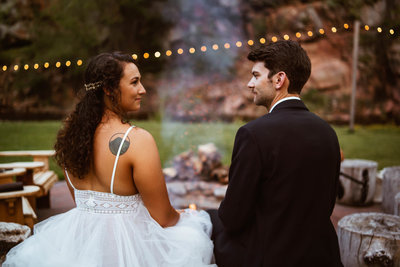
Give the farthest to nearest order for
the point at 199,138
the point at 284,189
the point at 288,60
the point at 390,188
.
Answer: the point at 199,138 → the point at 390,188 → the point at 288,60 → the point at 284,189

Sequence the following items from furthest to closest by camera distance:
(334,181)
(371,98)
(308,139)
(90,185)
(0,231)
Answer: (371,98) < (0,231) < (90,185) < (334,181) < (308,139)

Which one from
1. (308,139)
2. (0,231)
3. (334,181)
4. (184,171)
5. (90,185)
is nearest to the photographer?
(308,139)

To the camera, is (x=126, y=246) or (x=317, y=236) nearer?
(x=317, y=236)

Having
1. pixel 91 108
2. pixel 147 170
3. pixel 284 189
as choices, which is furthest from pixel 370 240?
pixel 91 108

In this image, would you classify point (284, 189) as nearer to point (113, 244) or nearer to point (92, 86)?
point (113, 244)

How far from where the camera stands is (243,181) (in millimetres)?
1590

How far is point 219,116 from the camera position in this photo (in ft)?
43.4

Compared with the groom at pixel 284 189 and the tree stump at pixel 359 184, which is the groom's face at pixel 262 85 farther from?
the tree stump at pixel 359 184

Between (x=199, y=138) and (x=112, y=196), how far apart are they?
839 centimetres

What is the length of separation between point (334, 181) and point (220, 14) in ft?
45.4

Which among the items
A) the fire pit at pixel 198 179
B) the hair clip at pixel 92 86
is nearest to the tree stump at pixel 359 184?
the fire pit at pixel 198 179

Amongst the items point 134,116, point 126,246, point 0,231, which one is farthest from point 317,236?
point 134,116

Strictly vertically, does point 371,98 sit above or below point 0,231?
above

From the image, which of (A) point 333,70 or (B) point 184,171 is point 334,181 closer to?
(B) point 184,171
